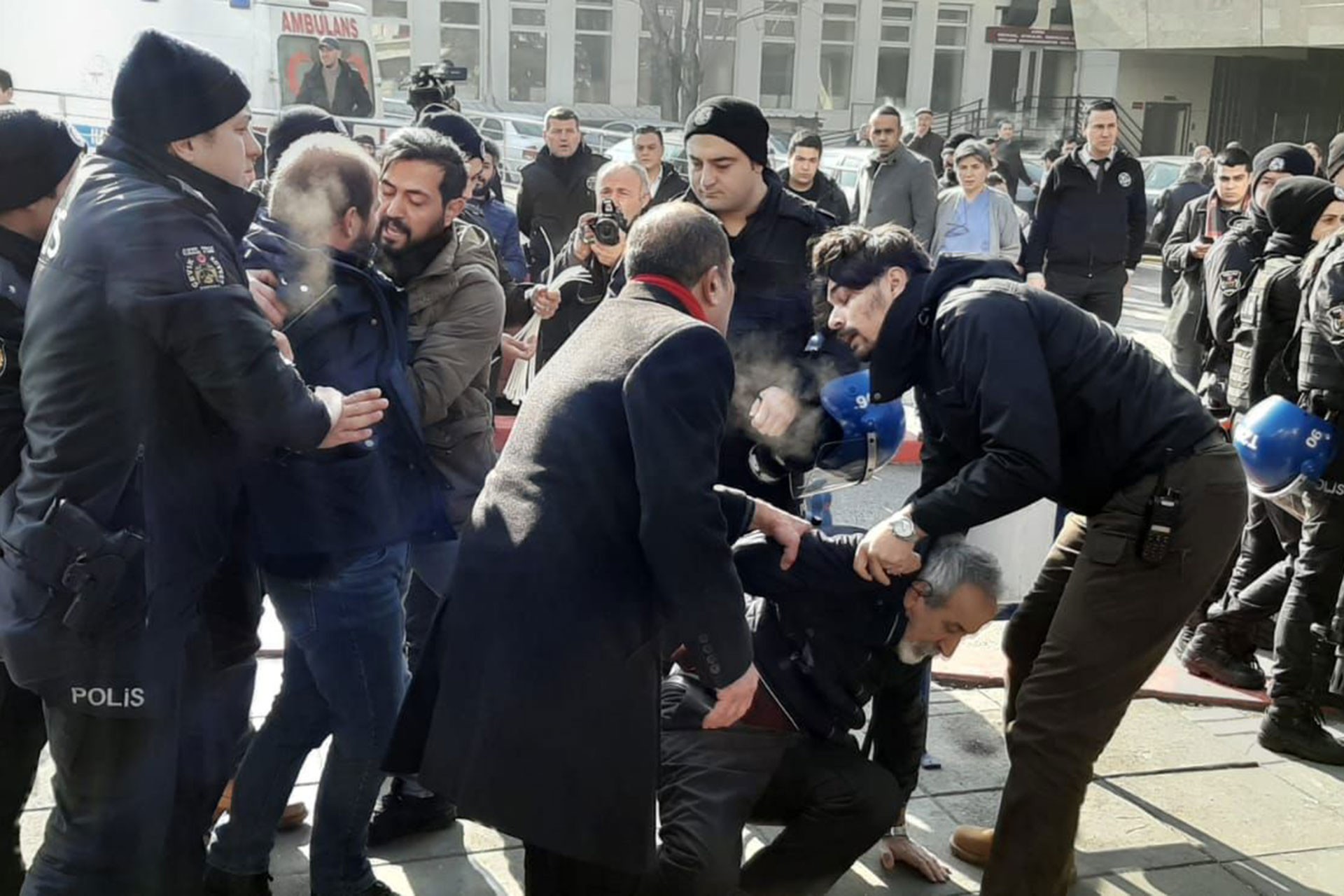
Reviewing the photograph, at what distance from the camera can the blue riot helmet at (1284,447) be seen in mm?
4293

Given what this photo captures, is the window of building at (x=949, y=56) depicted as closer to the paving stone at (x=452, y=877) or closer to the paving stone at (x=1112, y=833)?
the paving stone at (x=1112, y=833)

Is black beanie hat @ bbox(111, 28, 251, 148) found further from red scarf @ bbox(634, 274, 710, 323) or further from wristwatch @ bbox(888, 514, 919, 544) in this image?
wristwatch @ bbox(888, 514, 919, 544)

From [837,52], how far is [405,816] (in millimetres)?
37820

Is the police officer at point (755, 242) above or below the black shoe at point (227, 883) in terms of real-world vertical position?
above

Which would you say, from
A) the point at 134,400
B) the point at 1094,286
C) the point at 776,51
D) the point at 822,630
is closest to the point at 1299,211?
the point at 822,630

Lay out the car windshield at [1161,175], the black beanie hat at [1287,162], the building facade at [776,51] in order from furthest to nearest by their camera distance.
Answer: the building facade at [776,51], the car windshield at [1161,175], the black beanie hat at [1287,162]

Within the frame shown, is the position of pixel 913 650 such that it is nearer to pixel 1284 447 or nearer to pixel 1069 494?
pixel 1069 494

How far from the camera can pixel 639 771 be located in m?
2.56

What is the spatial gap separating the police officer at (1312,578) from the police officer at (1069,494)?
1441 mm

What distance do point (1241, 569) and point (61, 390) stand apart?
14.1 feet

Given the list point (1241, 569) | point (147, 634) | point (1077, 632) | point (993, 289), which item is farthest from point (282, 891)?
point (1241, 569)

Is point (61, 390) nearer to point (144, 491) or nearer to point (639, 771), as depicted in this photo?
point (144, 491)

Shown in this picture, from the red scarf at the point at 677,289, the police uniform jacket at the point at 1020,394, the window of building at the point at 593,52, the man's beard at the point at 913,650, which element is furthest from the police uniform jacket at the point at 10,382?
the window of building at the point at 593,52

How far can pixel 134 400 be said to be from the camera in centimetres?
251
